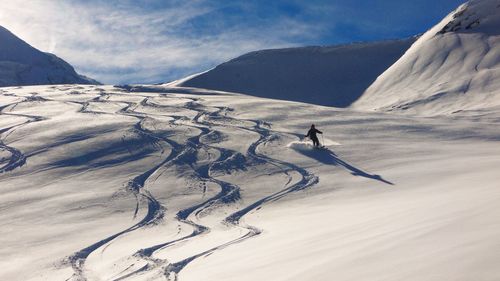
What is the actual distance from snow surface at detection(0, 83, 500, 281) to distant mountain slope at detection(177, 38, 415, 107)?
158ft

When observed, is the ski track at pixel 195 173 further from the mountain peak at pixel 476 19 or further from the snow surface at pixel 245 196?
the mountain peak at pixel 476 19

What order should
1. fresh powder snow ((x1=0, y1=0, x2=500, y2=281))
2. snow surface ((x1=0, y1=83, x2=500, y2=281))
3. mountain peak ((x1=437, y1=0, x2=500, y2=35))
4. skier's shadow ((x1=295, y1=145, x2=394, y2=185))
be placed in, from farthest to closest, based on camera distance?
mountain peak ((x1=437, y1=0, x2=500, y2=35))
skier's shadow ((x1=295, y1=145, x2=394, y2=185))
fresh powder snow ((x1=0, y1=0, x2=500, y2=281))
snow surface ((x1=0, y1=83, x2=500, y2=281))

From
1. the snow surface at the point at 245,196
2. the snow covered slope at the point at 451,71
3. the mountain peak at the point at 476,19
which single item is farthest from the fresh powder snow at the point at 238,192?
the mountain peak at the point at 476,19

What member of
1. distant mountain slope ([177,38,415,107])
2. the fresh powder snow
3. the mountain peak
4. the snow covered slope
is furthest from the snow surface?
distant mountain slope ([177,38,415,107])

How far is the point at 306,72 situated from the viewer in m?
84.4

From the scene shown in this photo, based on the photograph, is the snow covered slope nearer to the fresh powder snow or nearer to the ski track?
the fresh powder snow

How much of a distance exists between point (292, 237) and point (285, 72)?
252ft

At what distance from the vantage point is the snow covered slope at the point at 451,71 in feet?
143

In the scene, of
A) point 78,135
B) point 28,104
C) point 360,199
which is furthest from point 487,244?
point 28,104

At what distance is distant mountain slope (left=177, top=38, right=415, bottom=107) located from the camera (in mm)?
77750

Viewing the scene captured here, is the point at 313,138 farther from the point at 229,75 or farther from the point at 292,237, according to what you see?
the point at 229,75

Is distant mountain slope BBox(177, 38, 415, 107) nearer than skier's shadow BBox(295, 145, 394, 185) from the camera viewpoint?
No

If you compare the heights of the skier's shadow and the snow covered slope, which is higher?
the snow covered slope

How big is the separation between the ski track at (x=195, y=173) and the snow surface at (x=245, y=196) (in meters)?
0.05
